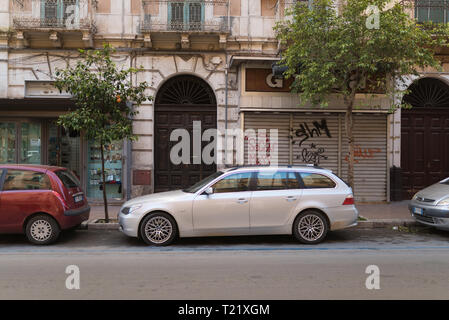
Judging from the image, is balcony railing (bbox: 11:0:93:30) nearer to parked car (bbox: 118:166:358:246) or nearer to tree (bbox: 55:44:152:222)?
tree (bbox: 55:44:152:222)

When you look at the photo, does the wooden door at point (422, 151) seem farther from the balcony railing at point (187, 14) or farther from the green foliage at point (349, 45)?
the balcony railing at point (187, 14)

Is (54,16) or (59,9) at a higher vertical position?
(59,9)

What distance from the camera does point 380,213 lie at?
11125 millimetres

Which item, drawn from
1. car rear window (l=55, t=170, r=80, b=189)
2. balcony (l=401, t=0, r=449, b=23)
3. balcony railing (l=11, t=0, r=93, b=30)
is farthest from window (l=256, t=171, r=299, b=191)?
balcony (l=401, t=0, r=449, b=23)

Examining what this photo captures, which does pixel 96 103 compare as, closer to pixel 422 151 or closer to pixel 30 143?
pixel 30 143

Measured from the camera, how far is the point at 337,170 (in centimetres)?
1341

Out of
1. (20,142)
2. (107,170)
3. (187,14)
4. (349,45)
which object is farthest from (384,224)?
(20,142)

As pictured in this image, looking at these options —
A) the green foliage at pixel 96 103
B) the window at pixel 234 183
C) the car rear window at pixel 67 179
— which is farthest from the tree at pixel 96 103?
the window at pixel 234 183

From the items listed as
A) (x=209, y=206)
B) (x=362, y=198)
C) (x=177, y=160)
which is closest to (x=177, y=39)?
(x=177, y=160)

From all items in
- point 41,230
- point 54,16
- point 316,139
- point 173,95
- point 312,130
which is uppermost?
point 54,16

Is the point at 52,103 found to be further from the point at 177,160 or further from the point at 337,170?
the point at 337,170

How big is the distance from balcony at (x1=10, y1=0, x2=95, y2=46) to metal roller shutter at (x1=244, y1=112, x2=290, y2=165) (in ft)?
20.0

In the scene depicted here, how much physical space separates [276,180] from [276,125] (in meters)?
5.88

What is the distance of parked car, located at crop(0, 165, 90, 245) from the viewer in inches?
293
